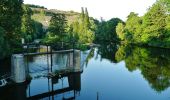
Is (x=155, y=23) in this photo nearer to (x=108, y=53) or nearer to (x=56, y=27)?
(x=108, y=53)

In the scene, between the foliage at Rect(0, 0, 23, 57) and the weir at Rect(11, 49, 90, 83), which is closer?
the weir at Rect(11, 49, 90, 83)

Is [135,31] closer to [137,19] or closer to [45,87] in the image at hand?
[137,19]

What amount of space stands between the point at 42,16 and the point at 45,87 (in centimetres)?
13129

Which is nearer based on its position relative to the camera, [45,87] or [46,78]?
[45,87]

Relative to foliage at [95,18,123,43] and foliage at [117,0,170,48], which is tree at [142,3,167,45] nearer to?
foliage at [117,0,170,48]

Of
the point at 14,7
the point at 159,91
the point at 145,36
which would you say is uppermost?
the point at 14,7

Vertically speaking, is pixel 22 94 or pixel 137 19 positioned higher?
pixel 137 19

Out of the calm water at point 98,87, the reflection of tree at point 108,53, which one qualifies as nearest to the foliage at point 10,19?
the calm water at point 98,87

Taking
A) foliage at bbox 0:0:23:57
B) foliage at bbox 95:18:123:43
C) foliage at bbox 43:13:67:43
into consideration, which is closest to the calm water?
foliage at bbox 0:0:23:57

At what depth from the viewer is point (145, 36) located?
80812mm

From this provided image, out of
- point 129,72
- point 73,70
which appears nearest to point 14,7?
point 73,70

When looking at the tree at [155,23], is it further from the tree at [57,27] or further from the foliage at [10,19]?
the foliage at [10,19]

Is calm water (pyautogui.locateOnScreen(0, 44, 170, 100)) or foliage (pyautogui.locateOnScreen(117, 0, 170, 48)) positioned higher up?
foliage (pyautogui.locateOnScreen(117, 0, 170, 48))

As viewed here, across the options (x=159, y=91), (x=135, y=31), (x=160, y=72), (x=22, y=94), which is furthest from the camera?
(x=135, y=31)
